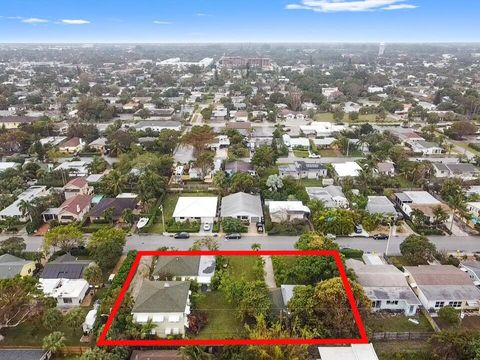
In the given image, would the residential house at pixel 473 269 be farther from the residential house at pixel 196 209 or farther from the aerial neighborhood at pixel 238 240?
the residential house at pixel 196 209

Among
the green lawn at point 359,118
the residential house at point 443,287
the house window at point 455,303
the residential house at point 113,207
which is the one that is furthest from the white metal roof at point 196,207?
the green lawn at point 359,118

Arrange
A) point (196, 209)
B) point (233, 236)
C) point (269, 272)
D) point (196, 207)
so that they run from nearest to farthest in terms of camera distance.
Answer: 1. point (269, 272)
2. point (233, 236)
3. point (196, 209)
4. point (196, 207)

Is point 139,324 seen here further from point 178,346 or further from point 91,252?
point 91,252

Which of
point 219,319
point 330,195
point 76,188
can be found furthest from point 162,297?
point 330,195

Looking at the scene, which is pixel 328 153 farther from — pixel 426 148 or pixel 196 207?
pixel 196 207

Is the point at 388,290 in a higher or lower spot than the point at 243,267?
higher

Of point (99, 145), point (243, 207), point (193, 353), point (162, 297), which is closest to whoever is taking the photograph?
point (193, 353)
